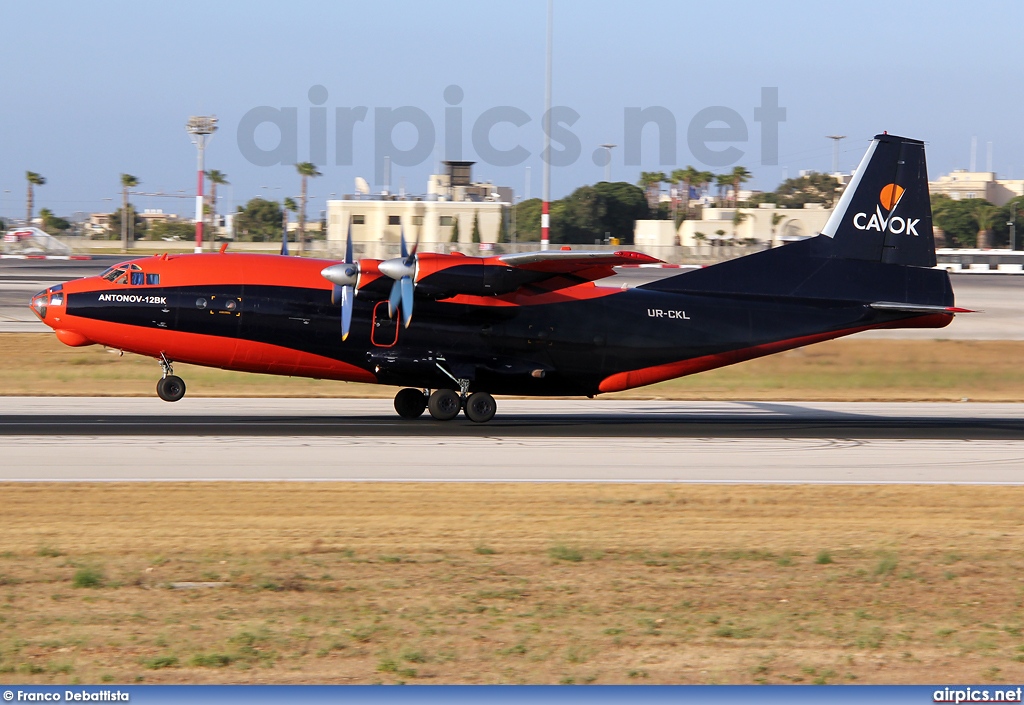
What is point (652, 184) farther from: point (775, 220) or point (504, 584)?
point (504, 584)

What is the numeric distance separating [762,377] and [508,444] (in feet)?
54.7

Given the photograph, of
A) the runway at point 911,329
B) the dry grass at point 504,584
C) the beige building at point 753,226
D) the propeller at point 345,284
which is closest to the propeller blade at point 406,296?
the propeller at point 345,284

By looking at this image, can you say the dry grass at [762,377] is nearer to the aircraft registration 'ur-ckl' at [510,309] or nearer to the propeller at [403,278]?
the aircraft registration 'ur-ckl' at [510,309]

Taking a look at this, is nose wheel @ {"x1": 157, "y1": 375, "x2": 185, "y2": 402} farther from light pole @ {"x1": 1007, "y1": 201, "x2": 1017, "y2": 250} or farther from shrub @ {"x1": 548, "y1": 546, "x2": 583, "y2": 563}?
light pole @ {"x1": 1007, "y1": 201, "x2": 1017, "y2": 250}

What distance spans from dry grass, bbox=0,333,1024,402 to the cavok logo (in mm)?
7956

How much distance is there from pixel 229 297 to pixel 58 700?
737 inches

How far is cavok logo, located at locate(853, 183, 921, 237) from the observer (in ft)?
86.7

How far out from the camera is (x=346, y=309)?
76.0 ft

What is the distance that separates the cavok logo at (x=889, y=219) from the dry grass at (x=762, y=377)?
7.96 m

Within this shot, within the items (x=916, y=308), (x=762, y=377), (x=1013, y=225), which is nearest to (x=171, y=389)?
(x=916, y=308)

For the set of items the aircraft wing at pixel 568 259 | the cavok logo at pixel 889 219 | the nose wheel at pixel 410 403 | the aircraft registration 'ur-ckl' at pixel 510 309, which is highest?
the cavok logo at pixel 889 219

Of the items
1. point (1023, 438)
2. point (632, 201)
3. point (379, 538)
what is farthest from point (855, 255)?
point (632, 201)

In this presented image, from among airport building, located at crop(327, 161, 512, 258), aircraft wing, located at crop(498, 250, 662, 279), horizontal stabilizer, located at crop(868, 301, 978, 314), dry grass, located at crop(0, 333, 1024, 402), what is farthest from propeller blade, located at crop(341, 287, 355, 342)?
airport building, located at crop(327, 161, 512, 258)

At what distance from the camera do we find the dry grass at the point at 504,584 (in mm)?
8758
